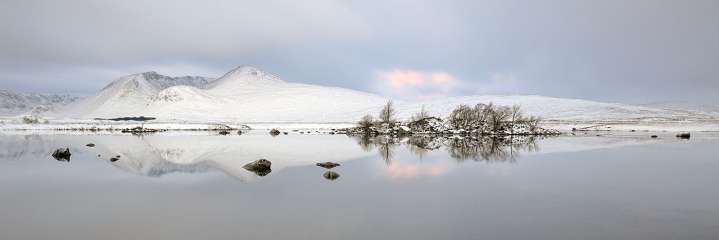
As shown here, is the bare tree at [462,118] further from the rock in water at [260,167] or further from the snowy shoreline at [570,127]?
the rock in water at [260,167]

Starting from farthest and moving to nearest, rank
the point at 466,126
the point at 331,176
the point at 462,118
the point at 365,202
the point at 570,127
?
1. the point at 570,127
2. the point at 462,118
3. the point at 466,126
4. the point at 331,176
5. the point at 365,202

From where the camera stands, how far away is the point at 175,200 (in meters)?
14.1

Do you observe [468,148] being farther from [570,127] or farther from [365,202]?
[570,127]

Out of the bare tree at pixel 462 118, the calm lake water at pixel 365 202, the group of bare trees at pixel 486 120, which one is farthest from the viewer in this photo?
the bare tree at pixel 462 118

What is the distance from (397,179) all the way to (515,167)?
807cm

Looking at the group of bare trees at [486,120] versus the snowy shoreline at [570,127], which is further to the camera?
the snowy shoreline at [570,127]

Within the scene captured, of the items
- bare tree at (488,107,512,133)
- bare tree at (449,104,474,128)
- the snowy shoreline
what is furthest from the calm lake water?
the snowy shoreline

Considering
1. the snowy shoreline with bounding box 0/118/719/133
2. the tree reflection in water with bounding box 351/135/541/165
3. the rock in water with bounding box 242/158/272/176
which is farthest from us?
the snowy shoreline with bounding box 0/118/719/133

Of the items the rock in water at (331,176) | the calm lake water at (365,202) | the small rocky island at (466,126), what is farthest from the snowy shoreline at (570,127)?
the rock in water at (331,176)

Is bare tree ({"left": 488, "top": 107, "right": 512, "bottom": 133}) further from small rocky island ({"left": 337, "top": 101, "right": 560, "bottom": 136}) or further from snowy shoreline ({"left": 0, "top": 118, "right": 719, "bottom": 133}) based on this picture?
snowy shoreline ({"left": 0, "top": 118, "right": 719, "bottom": 133})

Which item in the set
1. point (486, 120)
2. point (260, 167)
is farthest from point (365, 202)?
point (486, 120)

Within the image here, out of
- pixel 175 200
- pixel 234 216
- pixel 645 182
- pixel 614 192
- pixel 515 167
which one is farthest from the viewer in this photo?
pixel 515 167

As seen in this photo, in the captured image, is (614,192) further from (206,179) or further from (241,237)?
(206,179)

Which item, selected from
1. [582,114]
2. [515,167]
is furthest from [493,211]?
[582,114]
